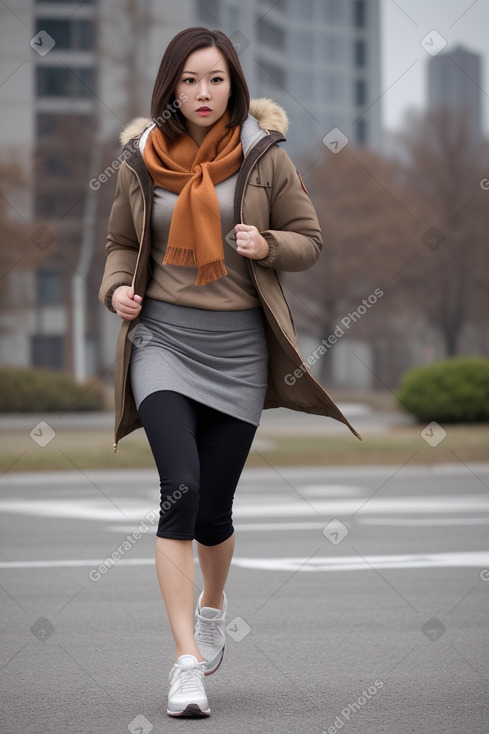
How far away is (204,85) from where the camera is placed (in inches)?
145

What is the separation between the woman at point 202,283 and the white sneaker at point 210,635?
8.0 inches

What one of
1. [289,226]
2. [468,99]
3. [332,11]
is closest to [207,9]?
[468,99]

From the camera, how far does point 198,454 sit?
3758mm

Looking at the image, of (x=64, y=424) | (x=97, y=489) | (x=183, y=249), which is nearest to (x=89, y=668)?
(x=183, y=249)

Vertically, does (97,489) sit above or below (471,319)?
above

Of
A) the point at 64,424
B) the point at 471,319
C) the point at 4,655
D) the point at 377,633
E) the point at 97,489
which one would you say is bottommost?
the point at 64,424

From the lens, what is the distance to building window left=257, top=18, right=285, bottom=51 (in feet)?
165

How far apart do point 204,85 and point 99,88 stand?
33.4 m

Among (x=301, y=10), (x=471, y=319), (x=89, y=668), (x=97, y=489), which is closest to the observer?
(x=89, y=668)

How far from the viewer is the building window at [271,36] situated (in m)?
50.2

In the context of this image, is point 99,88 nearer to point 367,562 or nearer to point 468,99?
point 468,99

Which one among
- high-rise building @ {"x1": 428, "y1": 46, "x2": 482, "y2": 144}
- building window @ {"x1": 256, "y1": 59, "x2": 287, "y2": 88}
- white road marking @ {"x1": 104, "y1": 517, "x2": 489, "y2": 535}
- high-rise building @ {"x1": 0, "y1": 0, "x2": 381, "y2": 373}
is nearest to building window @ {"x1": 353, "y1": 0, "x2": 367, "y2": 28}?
high-rise building @ {"x1": 0, "y1": 0, "x2": 381, "y2": 373}

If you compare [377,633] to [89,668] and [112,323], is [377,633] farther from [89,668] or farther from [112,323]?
[112,323]

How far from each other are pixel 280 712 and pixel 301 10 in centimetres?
4991
